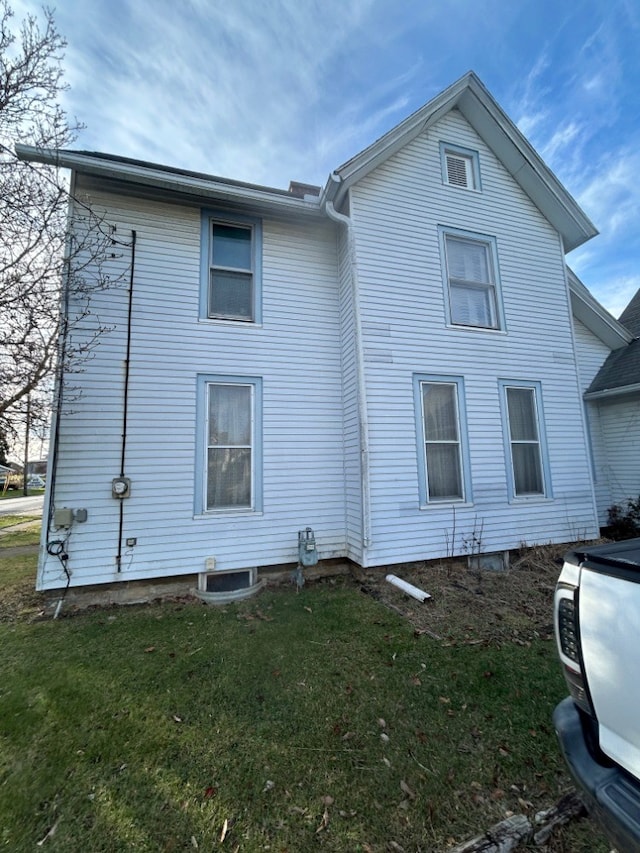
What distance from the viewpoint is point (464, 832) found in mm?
1827

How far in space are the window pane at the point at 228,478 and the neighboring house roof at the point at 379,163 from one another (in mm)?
3982

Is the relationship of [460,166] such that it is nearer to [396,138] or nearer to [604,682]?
[396,138]

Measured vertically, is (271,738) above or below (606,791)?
below

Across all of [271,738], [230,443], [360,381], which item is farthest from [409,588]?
[230,443]

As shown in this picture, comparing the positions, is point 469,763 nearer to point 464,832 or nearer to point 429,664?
point 464,832

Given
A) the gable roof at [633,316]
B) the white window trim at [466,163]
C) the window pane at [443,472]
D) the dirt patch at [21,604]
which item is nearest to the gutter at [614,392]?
the gable roof at [633,316]

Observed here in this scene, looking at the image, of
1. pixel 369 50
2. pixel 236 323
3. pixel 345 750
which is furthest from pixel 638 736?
pixel 369 50

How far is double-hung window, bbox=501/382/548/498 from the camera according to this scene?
6.47 metres

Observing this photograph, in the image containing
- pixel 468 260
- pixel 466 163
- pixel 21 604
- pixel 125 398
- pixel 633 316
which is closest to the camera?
pixel 21 604

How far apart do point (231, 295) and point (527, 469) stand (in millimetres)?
6059

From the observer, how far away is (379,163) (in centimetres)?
620

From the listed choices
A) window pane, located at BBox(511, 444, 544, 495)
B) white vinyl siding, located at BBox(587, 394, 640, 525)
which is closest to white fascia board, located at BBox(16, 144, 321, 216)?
window pane, located at BBox(511, 444, 544, 495)

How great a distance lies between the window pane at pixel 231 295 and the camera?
5840 millimetres

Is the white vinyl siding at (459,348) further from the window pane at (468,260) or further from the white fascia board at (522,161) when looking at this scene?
the window pane at (468,260)
